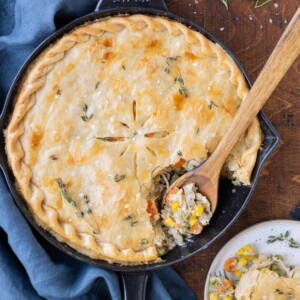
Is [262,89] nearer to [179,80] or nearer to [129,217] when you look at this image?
[179,80]

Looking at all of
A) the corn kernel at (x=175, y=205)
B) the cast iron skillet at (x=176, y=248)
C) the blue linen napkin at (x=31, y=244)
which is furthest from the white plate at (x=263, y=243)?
the corn kernel at (x=175, y=205)

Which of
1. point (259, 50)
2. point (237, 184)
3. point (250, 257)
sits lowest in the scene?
point (250, 257)

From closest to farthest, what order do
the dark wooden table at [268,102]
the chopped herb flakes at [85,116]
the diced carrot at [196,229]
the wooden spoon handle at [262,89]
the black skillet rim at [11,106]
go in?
the wooden spoon handle at [262,89], the black skillet rim at [11,106], the chopped herb flakes at [85,116], the diced carrot at [196,229], the dark wooden table at [268,102]

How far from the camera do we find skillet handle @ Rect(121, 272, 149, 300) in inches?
147

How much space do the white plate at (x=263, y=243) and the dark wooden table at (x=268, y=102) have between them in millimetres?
116

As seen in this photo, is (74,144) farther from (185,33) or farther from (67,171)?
(185,33)

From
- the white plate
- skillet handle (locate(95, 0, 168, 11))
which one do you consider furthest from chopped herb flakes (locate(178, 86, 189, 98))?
the white plate

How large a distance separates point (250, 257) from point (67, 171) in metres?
1.46

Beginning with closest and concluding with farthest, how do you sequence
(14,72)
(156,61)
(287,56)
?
1. (287,56)
2. (156,61)
3. (14,72)

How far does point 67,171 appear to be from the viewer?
3641mm

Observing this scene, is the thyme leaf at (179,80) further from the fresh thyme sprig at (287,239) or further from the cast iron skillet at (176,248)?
the fresh thyme sprig at (287,239)

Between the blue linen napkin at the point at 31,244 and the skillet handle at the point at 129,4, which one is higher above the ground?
the skillet handle at the point at 129,4

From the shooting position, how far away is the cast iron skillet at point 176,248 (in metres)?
3.56

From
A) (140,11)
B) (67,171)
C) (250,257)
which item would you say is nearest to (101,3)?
(140,11)
